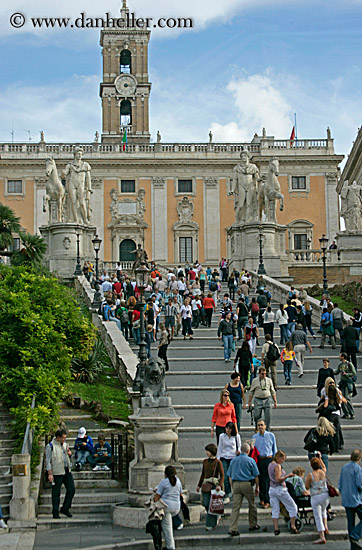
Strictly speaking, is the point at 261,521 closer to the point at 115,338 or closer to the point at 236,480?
the point at 236,480

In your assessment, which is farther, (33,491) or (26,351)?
(26,351)

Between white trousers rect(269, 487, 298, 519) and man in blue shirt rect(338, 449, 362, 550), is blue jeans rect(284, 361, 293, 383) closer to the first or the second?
white trousers rect(269, 487, 298, 519)

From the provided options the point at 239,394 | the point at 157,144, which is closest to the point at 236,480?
the point at 239,394

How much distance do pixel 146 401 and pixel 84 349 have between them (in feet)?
24.1

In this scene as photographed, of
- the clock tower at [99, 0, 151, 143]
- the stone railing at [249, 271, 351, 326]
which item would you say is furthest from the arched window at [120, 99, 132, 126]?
the stone railing at [249, 271, 351, 326]

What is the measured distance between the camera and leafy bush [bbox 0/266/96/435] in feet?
48.2

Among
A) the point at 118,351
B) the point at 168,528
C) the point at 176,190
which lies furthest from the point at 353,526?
the point at 176,190

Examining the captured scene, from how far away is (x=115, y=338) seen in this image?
21.2 metres

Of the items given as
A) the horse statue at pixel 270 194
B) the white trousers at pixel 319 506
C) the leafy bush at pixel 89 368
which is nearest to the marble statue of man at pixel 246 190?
Result: the horse statue at pixel 270 194

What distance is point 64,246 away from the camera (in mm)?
35062

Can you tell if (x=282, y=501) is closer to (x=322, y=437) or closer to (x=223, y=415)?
(x=322, y=437)

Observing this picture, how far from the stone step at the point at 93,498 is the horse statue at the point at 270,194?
24352mm

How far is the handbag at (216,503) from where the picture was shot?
10.6 m

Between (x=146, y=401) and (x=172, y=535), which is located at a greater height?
(x=146, y=401)
